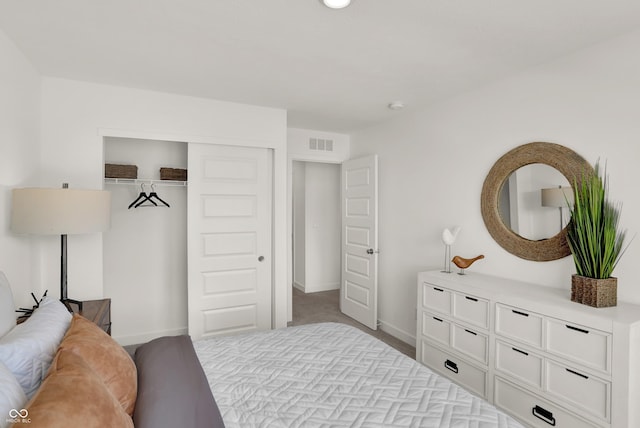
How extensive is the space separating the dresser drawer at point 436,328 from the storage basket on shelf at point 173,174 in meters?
2.73

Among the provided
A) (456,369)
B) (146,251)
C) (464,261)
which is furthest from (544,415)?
(146,251)

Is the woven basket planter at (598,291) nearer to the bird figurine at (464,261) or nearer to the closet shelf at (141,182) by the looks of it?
the bird figurine at (464,261)

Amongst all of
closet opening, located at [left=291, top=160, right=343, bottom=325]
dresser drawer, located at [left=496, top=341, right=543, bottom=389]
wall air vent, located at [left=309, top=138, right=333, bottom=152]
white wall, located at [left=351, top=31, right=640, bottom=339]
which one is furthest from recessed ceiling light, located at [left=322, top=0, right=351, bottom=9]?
closet opening, located at [left=291, top=160, right=343, bottom=325]

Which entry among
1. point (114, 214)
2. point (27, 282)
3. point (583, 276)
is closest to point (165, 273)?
point (114, 214)

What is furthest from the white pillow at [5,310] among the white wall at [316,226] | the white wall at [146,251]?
the white wall at [316,226]

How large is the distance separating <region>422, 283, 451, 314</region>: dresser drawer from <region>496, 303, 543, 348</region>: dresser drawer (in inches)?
17.8

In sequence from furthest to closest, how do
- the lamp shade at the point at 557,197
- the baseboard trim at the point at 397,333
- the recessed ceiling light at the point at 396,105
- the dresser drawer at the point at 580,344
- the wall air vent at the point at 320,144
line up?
1. the wall air vent at the point at 320,144
2. the baseboard trim at the point at 397,333
3. the recessed ceiling light at the point at 396,105
4. the lamp shade at the point at 557,197
5. the dresser drawer at the point at 580,344

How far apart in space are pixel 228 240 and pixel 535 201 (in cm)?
278

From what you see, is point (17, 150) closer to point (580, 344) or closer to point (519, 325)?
point (519, 325)

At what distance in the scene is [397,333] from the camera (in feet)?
12.9

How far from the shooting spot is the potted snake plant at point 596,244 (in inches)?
78.5

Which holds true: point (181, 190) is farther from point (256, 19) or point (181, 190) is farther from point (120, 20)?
point (256, 19)

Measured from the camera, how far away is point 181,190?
3846mm

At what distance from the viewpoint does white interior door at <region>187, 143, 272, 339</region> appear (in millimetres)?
3439
